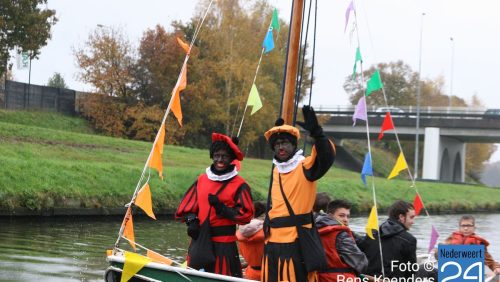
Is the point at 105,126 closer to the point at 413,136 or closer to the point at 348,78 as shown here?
the point at 413,136

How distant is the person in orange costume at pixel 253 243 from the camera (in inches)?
305

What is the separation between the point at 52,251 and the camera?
1423cm

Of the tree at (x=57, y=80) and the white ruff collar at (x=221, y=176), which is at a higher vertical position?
the tree at (x=57, y=80)

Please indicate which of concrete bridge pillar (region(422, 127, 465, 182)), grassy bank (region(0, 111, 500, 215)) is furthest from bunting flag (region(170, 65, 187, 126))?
concrete bridge pillar (region(422, 127, 465, 182))

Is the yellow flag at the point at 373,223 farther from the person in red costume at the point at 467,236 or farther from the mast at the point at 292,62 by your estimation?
the person in red costume at the point at 467,236

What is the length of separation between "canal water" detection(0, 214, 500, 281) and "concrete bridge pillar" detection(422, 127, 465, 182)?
35.6 meters

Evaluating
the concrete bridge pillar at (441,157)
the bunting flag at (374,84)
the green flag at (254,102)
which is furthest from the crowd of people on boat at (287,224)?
the concrete bridge pillar at (441,157)

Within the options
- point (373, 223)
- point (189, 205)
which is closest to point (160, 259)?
point (189, 205)

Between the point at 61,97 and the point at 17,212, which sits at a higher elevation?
the point at 61,97

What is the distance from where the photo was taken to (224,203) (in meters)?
7.51

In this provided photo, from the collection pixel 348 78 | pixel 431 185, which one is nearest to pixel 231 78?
pixel 431 185

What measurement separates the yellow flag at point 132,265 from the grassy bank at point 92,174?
37.5ft

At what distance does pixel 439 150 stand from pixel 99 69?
2671cm

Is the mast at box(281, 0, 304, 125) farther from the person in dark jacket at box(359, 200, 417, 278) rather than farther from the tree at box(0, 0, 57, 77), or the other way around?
the tree at box(0, 0, 57, 77)
